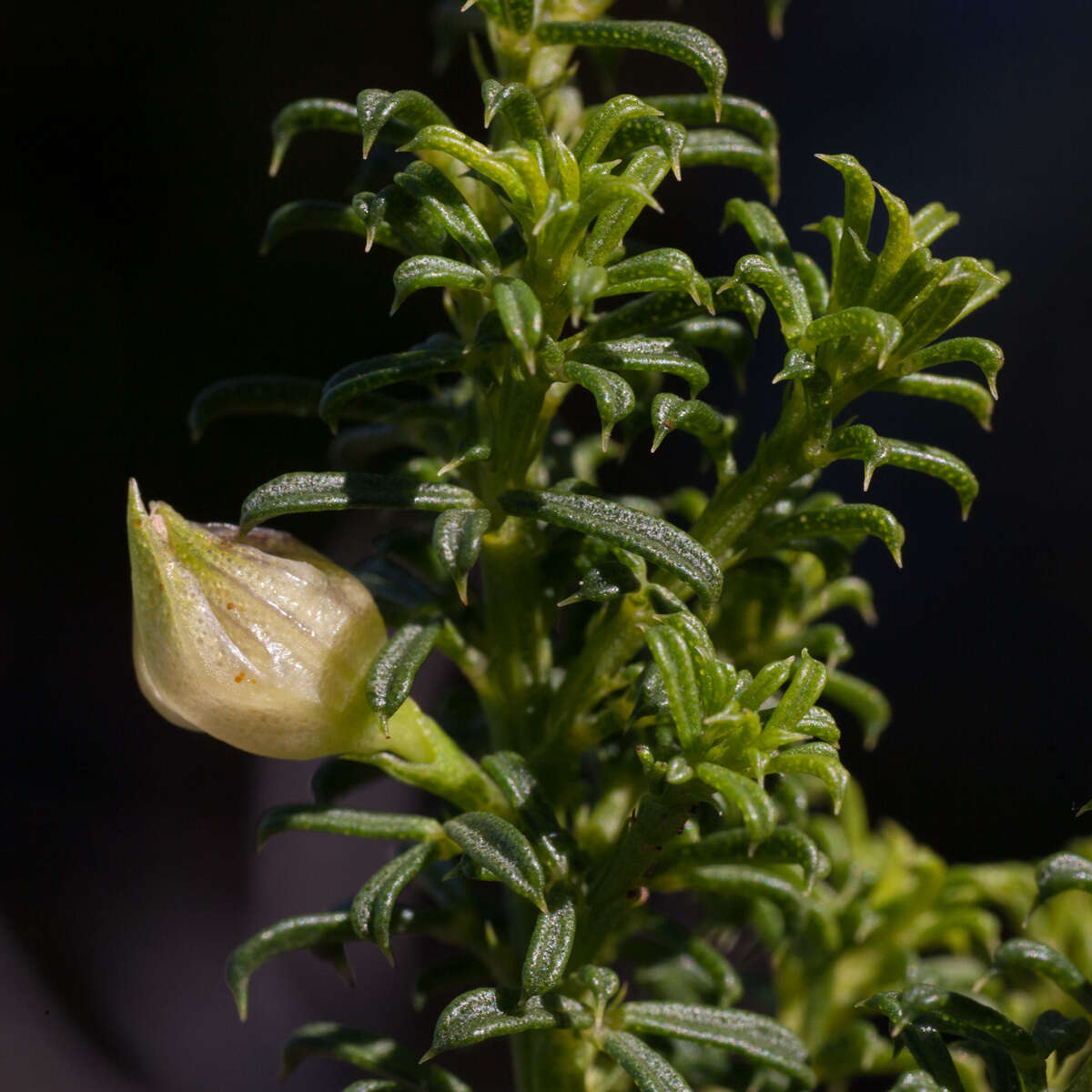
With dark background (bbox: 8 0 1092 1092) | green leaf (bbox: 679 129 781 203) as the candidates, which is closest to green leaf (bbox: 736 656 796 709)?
green leaf (bbox: 679 129 781 203)

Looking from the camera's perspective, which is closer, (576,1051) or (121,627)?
(576,1051)

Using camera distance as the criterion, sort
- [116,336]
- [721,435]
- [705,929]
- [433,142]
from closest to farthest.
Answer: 1. [433,142]
2. [721,435]
3. [705,929]
4. [116,336]

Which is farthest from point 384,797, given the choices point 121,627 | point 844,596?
point 844,596

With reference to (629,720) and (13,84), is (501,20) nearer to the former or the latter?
(629,720)

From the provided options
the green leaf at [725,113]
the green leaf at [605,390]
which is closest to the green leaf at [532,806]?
the green leaf at [605,390]

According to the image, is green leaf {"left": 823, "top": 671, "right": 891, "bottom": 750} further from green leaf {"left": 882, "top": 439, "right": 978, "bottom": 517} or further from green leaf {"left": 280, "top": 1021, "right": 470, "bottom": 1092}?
green leaf {"left": 280, "top": 1021, "right": 470, "bottom": 1092}

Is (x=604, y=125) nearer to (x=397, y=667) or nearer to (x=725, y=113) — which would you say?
(x=725, y=113)
